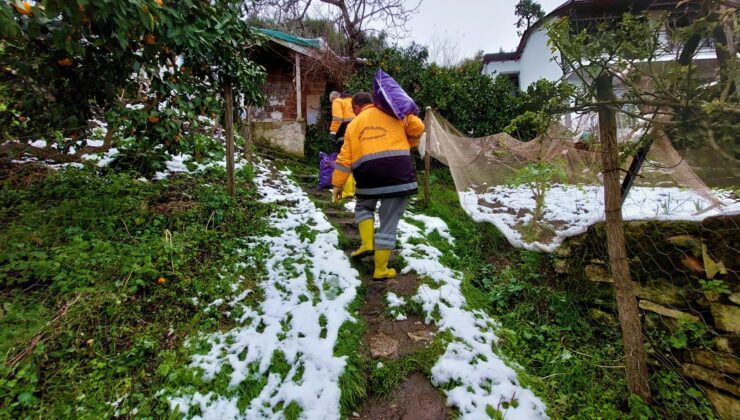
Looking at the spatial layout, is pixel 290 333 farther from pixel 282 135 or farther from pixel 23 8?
pixel 282 135

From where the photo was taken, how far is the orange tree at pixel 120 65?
219cm

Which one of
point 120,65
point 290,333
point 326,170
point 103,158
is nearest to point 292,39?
point 326,170

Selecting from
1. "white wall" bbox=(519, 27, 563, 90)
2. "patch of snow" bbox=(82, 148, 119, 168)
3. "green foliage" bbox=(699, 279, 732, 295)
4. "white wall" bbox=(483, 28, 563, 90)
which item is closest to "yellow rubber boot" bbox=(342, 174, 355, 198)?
"patch of snow" bbox=(82, 148, 119, 168)

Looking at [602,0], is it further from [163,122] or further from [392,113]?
[163,122]

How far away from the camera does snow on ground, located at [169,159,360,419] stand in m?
1.97

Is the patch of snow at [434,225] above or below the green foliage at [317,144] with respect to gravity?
below

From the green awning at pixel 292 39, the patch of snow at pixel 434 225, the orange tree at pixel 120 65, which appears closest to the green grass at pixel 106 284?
the orange tree at pixel 120 65

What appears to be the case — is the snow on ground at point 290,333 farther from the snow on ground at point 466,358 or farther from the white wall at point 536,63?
the white wall at point 536,63

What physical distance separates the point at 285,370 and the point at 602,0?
590 cm

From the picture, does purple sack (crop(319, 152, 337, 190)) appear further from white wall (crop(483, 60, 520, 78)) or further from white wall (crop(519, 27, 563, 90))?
white wall (crop(483, 60, 520, 78))

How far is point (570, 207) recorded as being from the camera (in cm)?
328

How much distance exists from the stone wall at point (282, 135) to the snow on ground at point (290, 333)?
14.8ft

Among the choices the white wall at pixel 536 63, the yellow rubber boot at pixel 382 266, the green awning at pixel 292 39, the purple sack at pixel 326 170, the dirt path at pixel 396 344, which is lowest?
the dirt path at pixel 396 344

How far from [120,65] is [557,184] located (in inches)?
164
